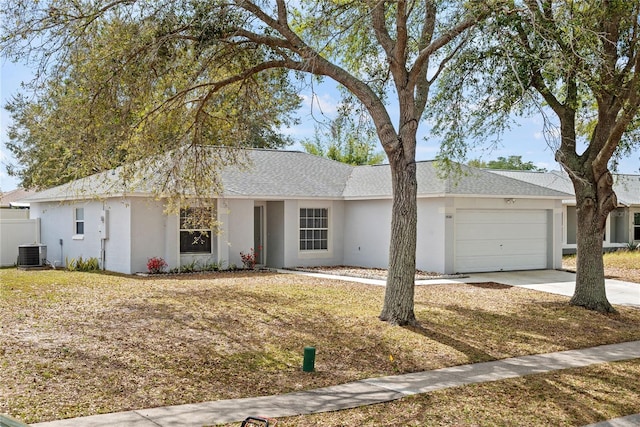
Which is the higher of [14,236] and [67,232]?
[67,232]

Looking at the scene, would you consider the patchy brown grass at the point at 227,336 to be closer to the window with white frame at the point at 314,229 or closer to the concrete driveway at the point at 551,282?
the concrete driveway at the point at 551,282

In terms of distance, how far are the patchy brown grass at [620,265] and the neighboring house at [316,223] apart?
219 cm

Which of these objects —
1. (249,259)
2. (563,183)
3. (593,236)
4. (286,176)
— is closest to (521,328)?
(593,236)

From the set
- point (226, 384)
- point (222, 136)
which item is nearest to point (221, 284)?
point (222, 136)

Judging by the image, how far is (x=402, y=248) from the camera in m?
12.0

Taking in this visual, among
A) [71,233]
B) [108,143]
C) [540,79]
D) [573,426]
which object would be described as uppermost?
[540,79]

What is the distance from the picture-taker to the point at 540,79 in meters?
14.6

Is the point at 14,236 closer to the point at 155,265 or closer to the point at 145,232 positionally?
the point at 145,232

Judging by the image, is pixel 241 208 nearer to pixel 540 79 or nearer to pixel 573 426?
pixel 540 79

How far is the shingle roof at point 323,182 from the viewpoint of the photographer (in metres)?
20.8

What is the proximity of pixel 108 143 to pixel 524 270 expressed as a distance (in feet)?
50.7

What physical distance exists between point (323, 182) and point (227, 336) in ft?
47.0

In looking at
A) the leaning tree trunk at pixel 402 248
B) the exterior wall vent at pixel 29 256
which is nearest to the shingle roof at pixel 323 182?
the exterior wall vent at pixel 29 256

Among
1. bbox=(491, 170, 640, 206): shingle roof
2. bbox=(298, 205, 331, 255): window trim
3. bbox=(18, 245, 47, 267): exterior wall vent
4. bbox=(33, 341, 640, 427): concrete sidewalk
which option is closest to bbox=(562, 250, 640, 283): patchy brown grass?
bbox=(491, 170, 640, 206): shingle roof
